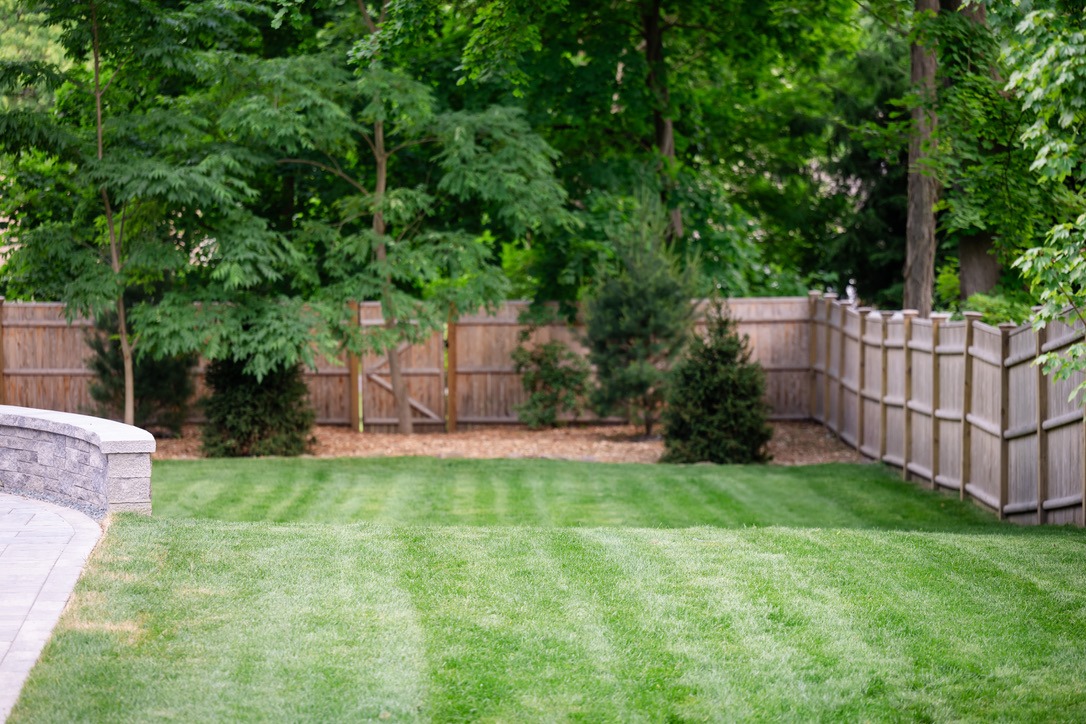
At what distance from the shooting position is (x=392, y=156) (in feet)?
52.9

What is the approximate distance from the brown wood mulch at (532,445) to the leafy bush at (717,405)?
0.66m

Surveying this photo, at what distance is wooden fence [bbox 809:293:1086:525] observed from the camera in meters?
8.91

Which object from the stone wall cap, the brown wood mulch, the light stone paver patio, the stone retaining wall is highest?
the stone wall cap

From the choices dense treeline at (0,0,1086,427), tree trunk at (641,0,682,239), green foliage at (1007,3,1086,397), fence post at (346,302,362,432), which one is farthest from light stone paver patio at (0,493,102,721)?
tree trunk at (641,0,682,239)

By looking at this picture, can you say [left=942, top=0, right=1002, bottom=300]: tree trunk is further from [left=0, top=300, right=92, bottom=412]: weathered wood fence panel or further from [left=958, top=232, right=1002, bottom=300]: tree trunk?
[left=0, top=300, right=92, bottom=412]: weathered wood fence panel

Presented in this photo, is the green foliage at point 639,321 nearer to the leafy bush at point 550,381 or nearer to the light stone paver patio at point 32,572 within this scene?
the leafy bush at point 550,381

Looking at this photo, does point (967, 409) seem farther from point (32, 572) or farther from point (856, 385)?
point (32, 572)

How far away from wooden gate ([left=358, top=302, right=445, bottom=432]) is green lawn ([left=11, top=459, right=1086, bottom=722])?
9.18m

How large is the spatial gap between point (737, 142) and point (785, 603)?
17.3m

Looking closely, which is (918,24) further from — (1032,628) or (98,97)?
(98,97)

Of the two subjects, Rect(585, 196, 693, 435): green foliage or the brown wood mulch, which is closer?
the brown wood mulch

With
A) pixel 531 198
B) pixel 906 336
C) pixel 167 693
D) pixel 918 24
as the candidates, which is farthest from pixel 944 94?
pixel 167 693

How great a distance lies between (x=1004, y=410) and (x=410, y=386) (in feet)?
30.0

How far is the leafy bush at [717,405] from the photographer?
13.4 metres
